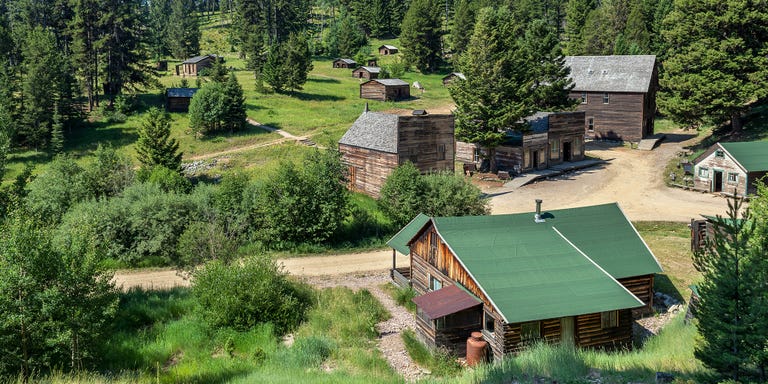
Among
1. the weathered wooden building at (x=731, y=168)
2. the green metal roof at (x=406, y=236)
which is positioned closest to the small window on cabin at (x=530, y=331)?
the green metal roof at (x=406, y=236)

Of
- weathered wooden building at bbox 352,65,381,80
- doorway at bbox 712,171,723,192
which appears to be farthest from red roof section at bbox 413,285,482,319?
weathered wooden building at bbox 352,65,381,80

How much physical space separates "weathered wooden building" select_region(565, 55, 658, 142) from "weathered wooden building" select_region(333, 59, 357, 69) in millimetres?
42956

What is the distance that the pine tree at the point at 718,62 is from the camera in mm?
46688

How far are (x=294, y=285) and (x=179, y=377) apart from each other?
27.5 feet

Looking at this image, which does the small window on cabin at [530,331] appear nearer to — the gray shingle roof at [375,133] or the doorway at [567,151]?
the gray shingle roof at [375,133]

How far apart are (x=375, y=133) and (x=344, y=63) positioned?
186 feet

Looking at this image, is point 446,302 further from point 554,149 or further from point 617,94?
point 617,94

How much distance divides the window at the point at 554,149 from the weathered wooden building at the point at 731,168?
11.5 metres

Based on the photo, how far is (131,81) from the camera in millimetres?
66438

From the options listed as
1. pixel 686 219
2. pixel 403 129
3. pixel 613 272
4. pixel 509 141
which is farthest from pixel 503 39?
pixel 613 272

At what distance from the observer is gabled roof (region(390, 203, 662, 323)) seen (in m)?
19.8

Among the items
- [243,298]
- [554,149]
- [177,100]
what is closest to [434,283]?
[243,298]

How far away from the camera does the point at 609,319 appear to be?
2067 cm

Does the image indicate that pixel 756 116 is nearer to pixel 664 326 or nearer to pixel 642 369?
pixel 664 326
